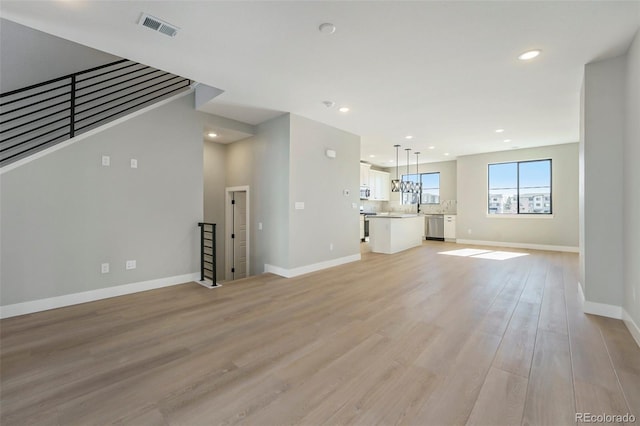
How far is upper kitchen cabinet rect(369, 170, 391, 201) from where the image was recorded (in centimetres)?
1022

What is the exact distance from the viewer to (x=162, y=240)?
425cm

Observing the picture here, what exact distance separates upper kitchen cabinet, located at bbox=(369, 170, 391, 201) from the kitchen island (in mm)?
2587

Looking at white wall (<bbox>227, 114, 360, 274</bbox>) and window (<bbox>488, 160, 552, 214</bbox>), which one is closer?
white wall (<bbox>227, 114, 360, 274</bbox>)

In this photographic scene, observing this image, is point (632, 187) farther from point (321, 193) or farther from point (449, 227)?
point (449, 227)

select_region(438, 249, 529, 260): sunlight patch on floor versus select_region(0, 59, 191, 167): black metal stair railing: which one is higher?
select_region(0, 59, 191, 167): black metal stair railing

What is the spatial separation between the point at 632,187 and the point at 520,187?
20.5ft

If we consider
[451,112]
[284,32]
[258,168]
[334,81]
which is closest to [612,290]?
[451,112]

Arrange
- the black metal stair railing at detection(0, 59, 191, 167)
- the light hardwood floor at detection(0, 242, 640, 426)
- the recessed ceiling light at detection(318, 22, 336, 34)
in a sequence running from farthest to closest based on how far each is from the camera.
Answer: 1. the black metal stair railing at detection(0, 59, 191, 167)
2. the recessed ceiling light at detection(318, 22, 336, 34)
3. the light hardwood floor at detection(0, 242, 640, 426)

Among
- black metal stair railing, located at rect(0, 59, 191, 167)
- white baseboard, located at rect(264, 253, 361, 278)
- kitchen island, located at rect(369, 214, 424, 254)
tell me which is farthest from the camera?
kitchen island, located at rect(369, 214, 424, 254)

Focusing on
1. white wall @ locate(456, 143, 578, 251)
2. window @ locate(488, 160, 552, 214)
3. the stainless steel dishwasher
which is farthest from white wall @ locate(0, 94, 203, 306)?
window @ locate(488, 160, 552, 214)

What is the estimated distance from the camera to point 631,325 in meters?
2.61

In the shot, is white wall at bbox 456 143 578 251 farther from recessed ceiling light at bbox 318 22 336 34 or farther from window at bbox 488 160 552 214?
recessed ceiling light at bbox 318 22 336 34

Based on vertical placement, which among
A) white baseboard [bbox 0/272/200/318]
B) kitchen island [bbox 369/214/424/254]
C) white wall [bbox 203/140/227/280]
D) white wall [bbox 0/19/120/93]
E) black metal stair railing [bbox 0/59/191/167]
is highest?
white wall [bbox 0/19/120/93]

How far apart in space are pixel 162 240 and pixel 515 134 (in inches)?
299
